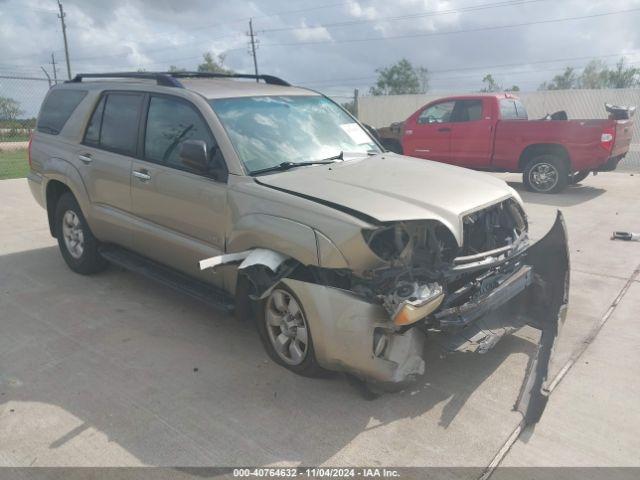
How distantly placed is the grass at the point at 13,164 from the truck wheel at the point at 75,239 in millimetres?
7930

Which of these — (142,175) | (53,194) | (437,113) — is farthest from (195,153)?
(437,113)

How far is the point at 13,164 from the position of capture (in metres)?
14.1

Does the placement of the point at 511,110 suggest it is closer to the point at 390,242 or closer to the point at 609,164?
the point at 609,164

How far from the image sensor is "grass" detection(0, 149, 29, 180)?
489 inches

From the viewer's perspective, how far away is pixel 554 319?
3.71 metres

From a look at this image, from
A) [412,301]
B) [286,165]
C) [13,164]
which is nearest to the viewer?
[412,301]

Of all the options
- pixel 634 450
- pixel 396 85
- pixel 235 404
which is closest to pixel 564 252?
pixel 634 450

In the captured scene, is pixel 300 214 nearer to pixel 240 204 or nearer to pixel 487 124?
pixel 240 204

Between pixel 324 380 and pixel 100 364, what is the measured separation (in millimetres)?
1585

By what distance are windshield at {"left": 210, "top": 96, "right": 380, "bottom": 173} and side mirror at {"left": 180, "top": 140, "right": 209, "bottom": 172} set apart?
9.6 inches

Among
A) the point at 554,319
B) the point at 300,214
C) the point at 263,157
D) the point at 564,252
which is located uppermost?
the point at 263,157

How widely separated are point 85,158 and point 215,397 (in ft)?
9.37

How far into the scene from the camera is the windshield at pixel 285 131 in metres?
3.79

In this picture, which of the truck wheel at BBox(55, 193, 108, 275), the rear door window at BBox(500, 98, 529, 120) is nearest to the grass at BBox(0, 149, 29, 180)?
the truck wheel at BBox(55, 193, 108, 275)
